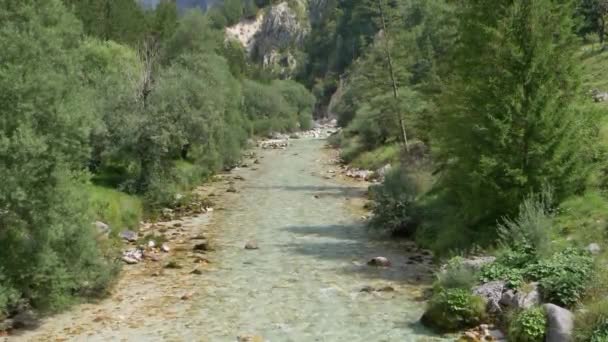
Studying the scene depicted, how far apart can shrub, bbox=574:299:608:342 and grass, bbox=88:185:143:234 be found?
22.2 m

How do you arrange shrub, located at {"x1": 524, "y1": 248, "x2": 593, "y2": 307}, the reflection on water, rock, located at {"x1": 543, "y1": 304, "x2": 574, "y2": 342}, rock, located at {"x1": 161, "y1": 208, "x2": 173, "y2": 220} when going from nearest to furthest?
rock, located at {"x1": 543, "y1": 304, "x2": 574, "y2": 342}, shrub, located at {"x1": 524, "y1": 248, "x2": 593, "y2": 307}, the reflection on water, rock, located at {"x1": 161, "y1": 208, "x2": 173, "y2": 220}

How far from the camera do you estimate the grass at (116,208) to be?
30.0 m

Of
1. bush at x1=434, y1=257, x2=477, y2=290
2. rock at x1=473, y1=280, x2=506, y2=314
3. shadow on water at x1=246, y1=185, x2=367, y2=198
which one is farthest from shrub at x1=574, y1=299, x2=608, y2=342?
shadow on water at x1=246, y1=185, x2=367, y2=198

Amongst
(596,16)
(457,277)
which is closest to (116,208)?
(457,277)

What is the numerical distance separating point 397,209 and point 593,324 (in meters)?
18.0

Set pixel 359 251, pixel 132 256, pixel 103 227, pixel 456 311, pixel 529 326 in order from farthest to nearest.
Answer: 1. pixel 359 251
2. pixel 103 227
3. pixel 132 256
4. pixel 456 311
5. pixel 529 326

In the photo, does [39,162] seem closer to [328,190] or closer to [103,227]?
[103,227]

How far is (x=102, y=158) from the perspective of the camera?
37.6 meters

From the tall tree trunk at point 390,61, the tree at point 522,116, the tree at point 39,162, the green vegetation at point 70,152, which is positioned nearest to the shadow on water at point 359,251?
the tree at point 522,116

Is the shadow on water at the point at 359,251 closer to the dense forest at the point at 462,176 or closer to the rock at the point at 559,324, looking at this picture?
the dense forest at the point at 462,176

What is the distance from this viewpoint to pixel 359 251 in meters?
28.0

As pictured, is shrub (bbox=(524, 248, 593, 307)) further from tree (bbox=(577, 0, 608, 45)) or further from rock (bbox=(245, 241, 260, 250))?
tree (bbox=(577, 0, 608, 45))

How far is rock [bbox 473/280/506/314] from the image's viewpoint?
17.2 metres

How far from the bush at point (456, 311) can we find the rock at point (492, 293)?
0.65 feet
